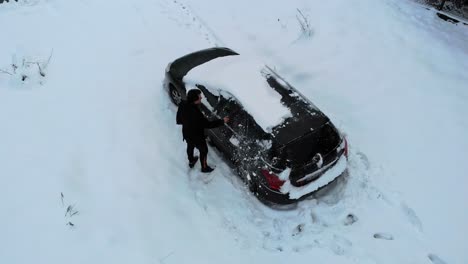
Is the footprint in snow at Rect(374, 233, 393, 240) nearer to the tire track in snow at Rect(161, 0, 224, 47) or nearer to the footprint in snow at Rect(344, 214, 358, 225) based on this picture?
the footprint in snow at Rect(344, 214, 358, 225)

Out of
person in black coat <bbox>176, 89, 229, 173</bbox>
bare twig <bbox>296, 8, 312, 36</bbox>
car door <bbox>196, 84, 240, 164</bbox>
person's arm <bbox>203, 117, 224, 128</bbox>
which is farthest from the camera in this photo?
bare twig <bbox>296, 8, 312, 36</bbox>

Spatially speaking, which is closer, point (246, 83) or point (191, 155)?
point (246, 83)

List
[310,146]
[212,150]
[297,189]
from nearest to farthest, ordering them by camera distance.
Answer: [310,146] < [297,189] < [212,150]

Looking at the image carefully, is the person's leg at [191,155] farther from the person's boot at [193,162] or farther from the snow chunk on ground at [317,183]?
the snow chunk on ground at [317,183]

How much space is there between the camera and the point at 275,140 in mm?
6207

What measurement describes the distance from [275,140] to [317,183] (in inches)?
41.2

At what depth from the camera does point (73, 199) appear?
6.64 m

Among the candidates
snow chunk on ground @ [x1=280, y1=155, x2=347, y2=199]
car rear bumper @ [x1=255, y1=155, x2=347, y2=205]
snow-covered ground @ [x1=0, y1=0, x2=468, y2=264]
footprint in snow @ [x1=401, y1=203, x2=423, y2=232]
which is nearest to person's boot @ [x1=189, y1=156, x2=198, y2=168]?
snow-covered ground @ [x1=0, y1=0, x2=468, y2=264]

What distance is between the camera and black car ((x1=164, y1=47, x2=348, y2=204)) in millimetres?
6242

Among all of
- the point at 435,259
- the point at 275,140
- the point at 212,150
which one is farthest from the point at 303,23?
A: the point at 435,259

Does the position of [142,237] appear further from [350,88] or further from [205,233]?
[350,88]

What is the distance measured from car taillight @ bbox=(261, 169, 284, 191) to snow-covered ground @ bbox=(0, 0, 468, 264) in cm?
67

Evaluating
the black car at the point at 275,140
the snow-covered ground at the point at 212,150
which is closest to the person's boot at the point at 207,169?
the snow-covered ground at the point at 212,150

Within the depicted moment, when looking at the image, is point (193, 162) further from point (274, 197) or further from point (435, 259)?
point (435, 259)
